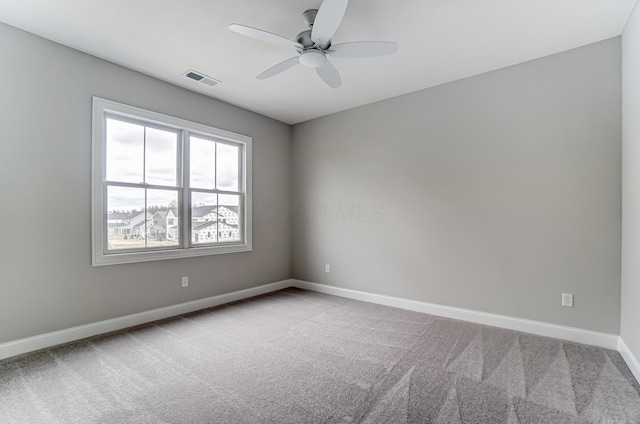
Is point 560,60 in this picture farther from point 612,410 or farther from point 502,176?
point 612,410

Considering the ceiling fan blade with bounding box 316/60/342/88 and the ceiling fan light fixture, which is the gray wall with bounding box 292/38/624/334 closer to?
the ceiling fan blade with bounding box 316/60/342/88

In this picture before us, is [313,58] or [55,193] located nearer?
[313,58]

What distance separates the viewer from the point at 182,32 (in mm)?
2553

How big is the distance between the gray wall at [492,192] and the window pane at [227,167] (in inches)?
55.8

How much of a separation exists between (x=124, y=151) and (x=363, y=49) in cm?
270

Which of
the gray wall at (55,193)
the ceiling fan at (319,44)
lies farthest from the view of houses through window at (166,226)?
the ceiling fan at (319,44)

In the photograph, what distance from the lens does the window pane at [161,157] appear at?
339cm

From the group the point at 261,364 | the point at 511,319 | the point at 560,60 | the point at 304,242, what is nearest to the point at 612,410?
the point at 511,319

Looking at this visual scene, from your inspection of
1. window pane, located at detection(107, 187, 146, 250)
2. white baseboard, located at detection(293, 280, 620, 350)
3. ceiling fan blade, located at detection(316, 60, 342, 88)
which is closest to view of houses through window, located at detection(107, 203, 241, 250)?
window pane, located at detection(107, 187, 146, 250)

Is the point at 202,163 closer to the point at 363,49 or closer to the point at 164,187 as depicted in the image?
the point at 164,187

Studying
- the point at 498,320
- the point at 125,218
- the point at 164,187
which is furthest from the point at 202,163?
the point at 498,320

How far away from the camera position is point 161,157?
3510 millimetres

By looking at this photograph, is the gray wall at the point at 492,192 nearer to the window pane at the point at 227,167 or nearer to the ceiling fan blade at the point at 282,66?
the window pane at the point at 227,167

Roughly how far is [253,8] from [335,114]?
2.40m
